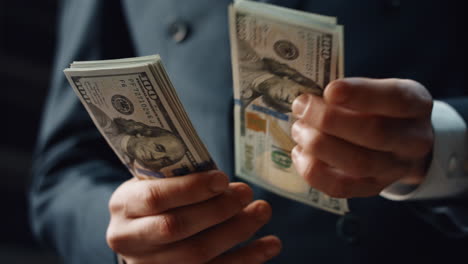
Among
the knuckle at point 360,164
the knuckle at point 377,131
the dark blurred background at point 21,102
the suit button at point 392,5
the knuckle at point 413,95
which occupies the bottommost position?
the dark blurred background at point 21,102

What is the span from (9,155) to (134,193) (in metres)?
1.53

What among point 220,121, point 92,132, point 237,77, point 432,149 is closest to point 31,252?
point 92,132

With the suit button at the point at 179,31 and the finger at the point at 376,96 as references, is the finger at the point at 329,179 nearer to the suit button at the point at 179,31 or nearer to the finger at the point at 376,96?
the finger at the point at 376,96

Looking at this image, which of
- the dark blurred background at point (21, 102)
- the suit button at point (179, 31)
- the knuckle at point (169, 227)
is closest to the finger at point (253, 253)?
the knuckle at point (169, 227)

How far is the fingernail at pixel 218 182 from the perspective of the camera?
0.64 m

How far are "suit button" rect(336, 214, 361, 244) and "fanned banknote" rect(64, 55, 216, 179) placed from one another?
339 millimetres

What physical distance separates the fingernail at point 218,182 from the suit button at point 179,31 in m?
0.44

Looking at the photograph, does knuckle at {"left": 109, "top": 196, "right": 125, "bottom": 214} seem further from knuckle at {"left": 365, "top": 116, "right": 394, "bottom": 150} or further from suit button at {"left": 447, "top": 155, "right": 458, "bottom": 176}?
suit button at {"left": 447, "top": 155, "right": 458, "bottom": 176}

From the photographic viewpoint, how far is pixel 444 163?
28.5 inches

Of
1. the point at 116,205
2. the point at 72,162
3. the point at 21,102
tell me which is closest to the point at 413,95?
the point at 116,205

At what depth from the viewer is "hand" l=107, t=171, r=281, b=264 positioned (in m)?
0.65

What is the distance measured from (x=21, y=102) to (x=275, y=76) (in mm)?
1589

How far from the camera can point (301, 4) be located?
0.85 meters

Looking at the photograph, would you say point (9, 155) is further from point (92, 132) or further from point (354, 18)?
point (354, 18)
